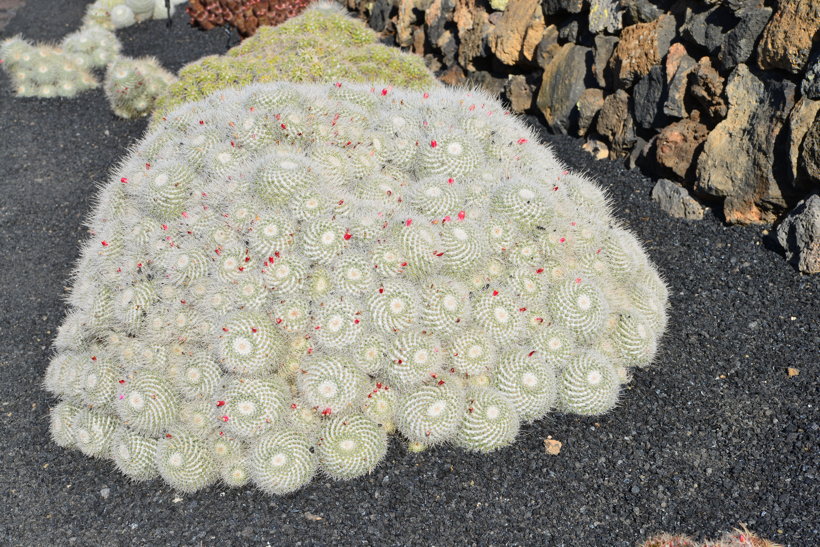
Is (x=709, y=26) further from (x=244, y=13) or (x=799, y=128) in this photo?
(x=244, y=13)

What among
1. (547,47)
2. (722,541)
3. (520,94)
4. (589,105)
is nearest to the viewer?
(722,541)

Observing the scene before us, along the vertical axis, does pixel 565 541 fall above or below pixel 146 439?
above

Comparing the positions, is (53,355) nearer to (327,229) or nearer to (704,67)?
(327,229)

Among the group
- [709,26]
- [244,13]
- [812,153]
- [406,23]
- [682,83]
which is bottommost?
[244,13]

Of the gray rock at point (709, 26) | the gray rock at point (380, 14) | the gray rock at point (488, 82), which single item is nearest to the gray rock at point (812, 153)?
the gray rock at point (709, 26)

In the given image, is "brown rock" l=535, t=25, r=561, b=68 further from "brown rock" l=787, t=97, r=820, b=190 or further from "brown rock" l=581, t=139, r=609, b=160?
"brown rock" l=787, t=97, r=820, b=190

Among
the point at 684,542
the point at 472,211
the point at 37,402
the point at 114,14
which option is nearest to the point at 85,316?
the point at 37,402

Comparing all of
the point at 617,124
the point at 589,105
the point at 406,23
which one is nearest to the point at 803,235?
the point at 617,124
